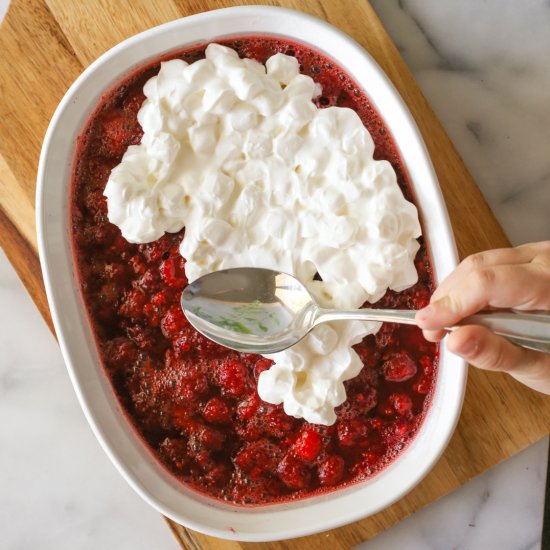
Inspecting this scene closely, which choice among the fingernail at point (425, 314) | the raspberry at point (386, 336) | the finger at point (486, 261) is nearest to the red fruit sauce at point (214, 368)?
the raspberry at point (386, 336)

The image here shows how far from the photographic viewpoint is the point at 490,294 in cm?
87

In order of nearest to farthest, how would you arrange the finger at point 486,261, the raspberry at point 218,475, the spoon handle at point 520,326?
the spoon handle at point 520,326 → the finger at point 486,261 → the raspberry at point 218,475

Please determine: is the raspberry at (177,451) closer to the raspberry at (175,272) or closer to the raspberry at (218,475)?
the raspberry at (218,475)

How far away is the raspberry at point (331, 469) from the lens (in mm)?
1170

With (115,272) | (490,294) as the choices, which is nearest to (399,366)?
(490,294)

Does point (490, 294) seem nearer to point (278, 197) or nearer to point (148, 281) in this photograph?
point (278, 197)

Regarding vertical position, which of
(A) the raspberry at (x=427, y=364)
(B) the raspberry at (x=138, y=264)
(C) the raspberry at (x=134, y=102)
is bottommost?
(A) the raspberry at (x=427, y=364)

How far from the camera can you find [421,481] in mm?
1204

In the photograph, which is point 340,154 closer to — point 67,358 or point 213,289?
point 213,289

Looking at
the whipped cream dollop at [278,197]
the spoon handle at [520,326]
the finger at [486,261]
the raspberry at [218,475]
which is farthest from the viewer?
the raspberry at [218,475]

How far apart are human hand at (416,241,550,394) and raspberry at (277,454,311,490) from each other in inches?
16.1

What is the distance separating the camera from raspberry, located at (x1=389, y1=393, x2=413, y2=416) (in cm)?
116

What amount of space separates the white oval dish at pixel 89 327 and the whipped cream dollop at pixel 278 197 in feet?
0.18

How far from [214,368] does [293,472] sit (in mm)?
232
